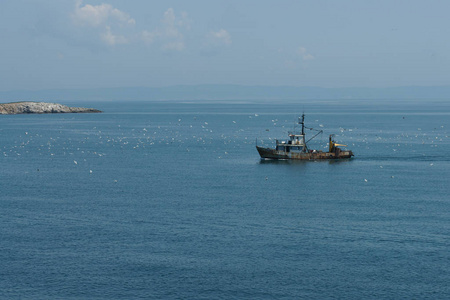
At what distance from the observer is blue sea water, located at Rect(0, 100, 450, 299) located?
4856 cm

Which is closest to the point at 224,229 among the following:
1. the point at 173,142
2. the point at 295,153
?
the point at 295,153

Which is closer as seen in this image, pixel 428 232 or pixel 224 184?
pixel 428 232

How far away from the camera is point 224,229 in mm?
62969

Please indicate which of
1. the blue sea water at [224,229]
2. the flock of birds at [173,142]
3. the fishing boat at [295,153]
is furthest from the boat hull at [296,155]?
the flock of birds at [173,142]

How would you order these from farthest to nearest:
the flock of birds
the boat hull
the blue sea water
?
the flock of birds, the boat hull, the blue sea water

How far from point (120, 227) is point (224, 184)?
90.5 ft

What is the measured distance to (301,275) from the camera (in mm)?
50438

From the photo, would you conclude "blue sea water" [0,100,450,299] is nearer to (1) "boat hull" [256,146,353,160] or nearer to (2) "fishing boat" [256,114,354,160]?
(1) "boat hull" [256,146,353,160]

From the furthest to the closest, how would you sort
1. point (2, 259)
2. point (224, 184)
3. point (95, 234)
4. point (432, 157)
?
point (432, 157) → point (224, 184) → point (95, 234) → point (2, 259)

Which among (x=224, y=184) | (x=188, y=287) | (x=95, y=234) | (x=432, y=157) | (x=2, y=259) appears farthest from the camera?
(x=432, y=157)

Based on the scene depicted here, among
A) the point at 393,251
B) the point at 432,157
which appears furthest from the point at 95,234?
the point at 432,157

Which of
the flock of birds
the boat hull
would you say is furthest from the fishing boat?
the flock of birds

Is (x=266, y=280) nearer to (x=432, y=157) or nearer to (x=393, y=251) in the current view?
(x=393, y=251)

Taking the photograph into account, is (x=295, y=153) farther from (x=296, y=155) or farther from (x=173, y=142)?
(x=173, y=142)
